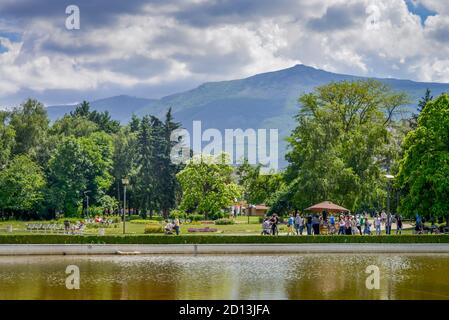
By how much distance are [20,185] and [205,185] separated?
21.0 meters

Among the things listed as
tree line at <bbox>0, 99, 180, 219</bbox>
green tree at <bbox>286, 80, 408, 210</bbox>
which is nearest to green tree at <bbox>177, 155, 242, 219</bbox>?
tree line at <bbox>0, 99, 180, 219</bbox>

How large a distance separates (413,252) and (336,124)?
20.9 metres

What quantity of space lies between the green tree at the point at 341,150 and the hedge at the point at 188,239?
14856 mm

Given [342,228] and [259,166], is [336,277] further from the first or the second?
[259,166]

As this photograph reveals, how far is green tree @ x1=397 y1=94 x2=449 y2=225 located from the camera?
43.8 m

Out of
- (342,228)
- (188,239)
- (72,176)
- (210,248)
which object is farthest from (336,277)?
(72,176)

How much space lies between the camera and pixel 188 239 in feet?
124

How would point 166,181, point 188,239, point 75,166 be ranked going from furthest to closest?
point 166,181 < point 75,166 < point 188,239

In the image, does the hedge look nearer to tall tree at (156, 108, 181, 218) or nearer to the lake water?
the lake water

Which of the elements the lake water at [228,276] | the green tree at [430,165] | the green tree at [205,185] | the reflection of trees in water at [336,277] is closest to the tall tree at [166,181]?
the green tree at [205,185]

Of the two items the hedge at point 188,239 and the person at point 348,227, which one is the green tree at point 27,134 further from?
the person at point 348,227
